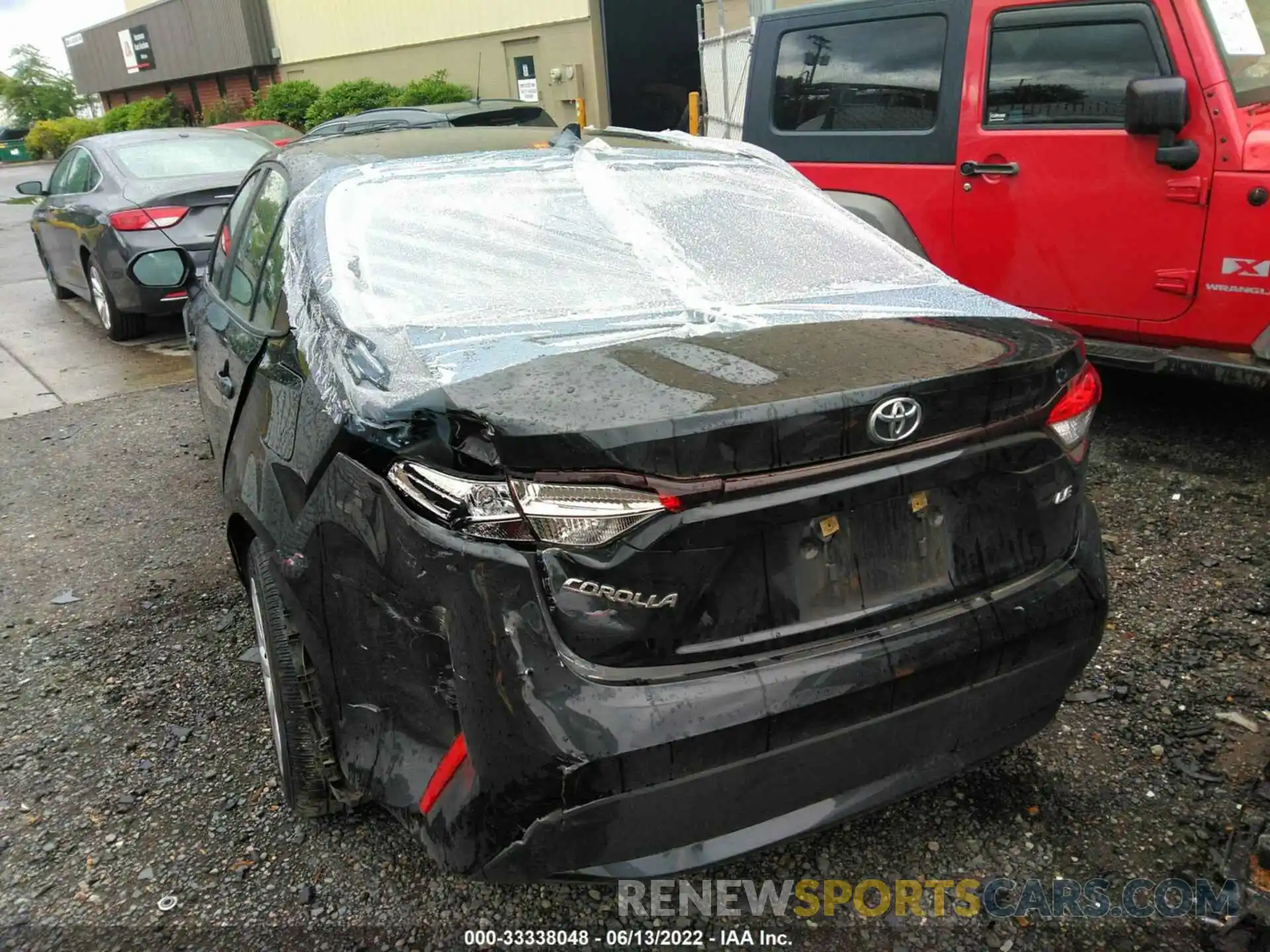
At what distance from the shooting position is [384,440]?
1.87 meters

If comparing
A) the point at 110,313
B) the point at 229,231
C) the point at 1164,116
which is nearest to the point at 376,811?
the point at 229,231

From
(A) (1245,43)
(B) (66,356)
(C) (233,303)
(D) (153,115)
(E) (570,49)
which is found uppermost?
(A) (1245,43)

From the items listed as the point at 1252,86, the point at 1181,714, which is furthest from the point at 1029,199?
the point at 1181,714

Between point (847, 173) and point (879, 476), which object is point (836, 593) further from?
point (847, 173)

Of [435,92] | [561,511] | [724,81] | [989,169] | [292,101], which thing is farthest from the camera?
[292,101]

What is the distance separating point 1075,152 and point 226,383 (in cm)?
372

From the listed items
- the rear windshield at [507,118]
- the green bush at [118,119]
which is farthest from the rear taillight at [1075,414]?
the green bush at [118,119]

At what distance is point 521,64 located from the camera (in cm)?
1695

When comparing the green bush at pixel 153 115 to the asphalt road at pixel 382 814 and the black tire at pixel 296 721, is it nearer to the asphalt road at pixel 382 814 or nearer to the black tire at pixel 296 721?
the asphalt road at pixel 382 814

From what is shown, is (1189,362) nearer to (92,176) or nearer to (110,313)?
(110,313)

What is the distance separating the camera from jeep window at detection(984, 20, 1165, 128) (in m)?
4.18

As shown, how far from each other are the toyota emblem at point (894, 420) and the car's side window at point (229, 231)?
2.62 metres

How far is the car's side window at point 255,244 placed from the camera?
9.88ft

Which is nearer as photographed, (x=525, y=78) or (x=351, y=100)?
(x=525, y=78)
